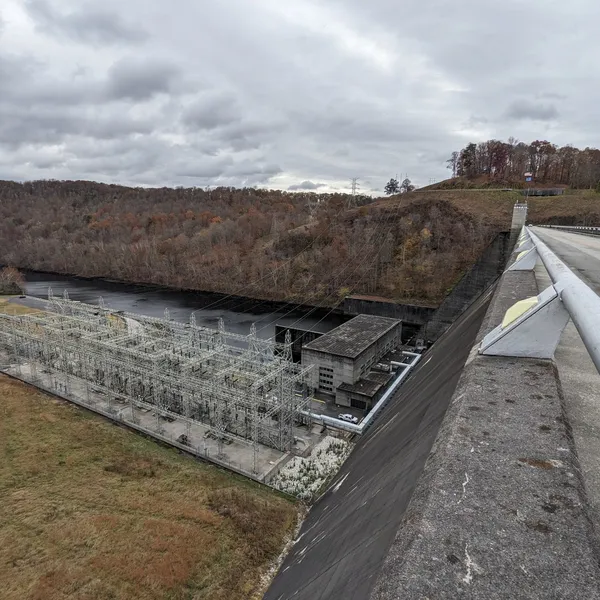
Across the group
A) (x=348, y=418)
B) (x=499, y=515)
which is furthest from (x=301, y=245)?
(x=499, y=515)

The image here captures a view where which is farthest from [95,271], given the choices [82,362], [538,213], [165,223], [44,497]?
[538,213]

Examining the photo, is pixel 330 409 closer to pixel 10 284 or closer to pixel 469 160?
pixel 10 284

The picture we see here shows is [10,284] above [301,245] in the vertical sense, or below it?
below

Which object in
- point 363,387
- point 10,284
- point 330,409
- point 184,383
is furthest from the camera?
point 10,284

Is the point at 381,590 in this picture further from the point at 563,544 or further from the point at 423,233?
the point at 423,233

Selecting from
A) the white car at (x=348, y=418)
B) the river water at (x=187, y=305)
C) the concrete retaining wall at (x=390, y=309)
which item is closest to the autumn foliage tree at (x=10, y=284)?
the river water at (x=187, y=305)

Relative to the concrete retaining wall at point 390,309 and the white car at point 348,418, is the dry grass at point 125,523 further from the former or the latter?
the concrete retaining wall at point 390,309
